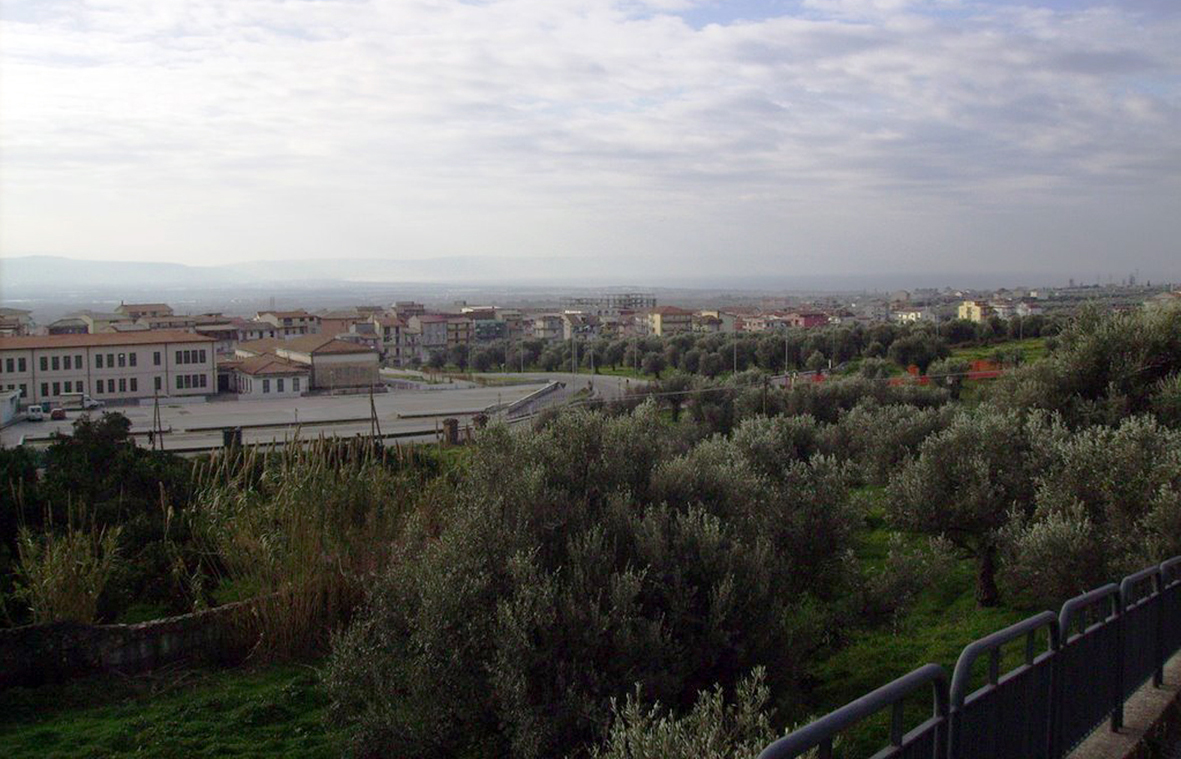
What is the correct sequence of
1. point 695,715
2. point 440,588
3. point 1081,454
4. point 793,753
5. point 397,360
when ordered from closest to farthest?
point 793,753
point 695,715
point 440,588
point 1081,454
point 397,360

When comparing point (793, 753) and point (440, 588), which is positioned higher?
point (793, 753)

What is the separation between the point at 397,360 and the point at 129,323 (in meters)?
37.3

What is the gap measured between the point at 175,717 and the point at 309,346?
5072 cm

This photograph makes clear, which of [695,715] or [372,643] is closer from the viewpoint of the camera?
[695,715]

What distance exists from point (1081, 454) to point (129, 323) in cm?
4978

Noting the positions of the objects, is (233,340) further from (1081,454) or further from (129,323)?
(1081,454)

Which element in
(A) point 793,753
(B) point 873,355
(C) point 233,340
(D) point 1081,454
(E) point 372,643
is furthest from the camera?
(C) point 233,340

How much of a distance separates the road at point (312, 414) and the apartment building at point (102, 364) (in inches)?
36.8

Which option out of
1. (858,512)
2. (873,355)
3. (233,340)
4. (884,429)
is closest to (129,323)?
(233,340)

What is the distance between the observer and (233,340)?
64.8 metres

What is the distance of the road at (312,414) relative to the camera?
3105cm

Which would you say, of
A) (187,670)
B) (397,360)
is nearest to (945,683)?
(187,670)

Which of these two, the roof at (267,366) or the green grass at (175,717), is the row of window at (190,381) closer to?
the roof at (267,366)

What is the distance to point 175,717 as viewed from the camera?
275 inches
